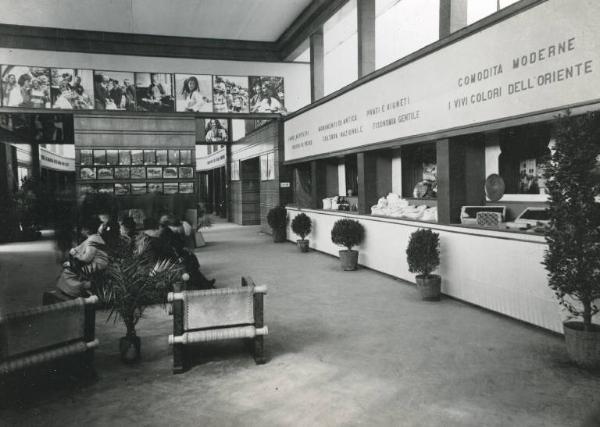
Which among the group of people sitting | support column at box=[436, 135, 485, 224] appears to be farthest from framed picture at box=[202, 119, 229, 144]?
support column at box=[436, 135, 485, 224]

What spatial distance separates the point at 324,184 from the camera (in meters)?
11.6

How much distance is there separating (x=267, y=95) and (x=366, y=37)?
5.17 meters

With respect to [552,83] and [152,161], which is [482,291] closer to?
[552,83]

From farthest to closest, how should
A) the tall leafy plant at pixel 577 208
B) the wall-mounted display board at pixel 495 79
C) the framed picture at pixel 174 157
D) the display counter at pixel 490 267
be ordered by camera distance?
the framed picture at pixel 174 157
the display counter at pixel 490 267
the wall-mounted display board at pixel 495 79
the tall leafy plant at pixel 577 208

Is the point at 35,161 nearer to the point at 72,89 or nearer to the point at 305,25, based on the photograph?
the point at 72,89

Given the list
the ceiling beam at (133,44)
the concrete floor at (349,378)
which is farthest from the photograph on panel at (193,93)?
the concrete floor at (349,378)

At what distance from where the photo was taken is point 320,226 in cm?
1081

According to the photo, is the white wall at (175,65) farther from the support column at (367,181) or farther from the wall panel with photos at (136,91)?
the support column at (367,181)

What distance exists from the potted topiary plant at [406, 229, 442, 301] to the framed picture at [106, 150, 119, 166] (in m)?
10.0

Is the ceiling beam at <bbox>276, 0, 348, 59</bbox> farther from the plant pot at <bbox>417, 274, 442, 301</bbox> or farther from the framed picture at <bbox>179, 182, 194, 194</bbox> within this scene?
the plant pot at <bbox>417, 274, 442, 301</bbox>

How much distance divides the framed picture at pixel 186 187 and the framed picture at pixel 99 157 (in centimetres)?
224

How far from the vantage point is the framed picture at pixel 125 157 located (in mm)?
13258

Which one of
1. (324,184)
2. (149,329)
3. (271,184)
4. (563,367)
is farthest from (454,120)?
(271,184)

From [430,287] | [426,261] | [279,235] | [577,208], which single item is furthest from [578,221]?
[279,235]
